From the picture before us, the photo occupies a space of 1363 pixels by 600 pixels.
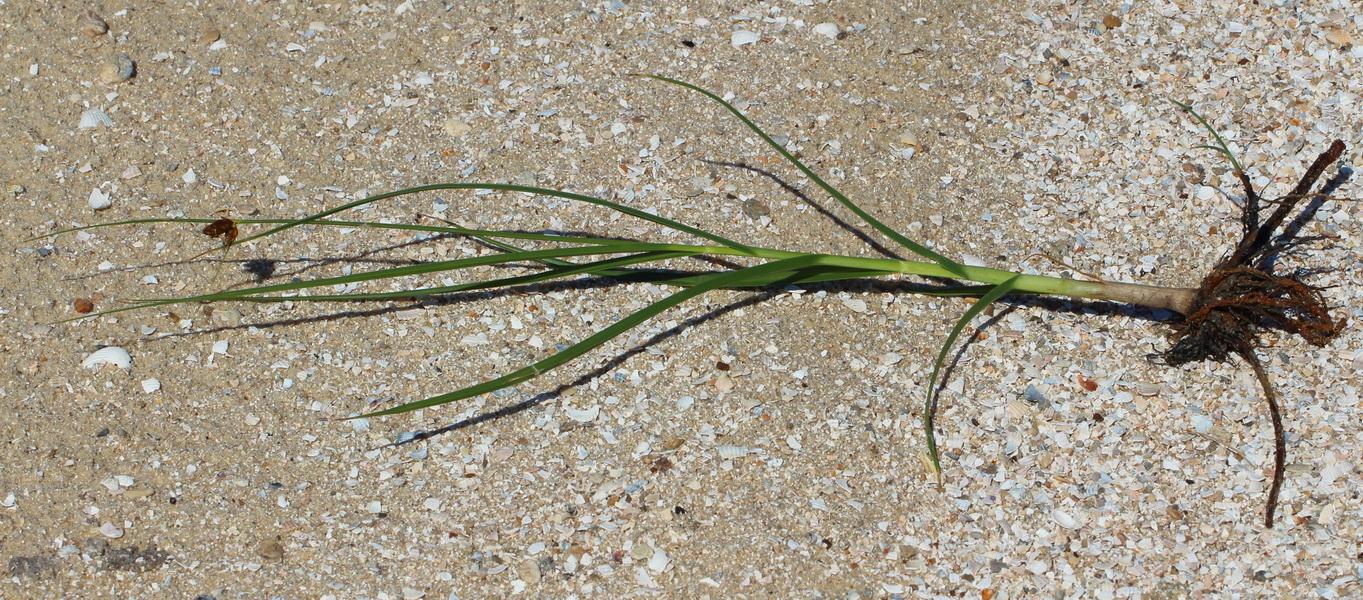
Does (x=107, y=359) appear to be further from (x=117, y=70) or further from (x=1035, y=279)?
(x=1035, y=279)

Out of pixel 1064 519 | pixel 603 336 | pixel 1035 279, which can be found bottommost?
pixel 603 336

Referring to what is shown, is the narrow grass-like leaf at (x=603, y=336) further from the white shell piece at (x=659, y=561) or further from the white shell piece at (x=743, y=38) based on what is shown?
the white shell piece at (x=743, y=38)

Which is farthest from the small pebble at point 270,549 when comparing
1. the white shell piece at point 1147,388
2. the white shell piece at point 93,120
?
the white shell piece at point 1147,388

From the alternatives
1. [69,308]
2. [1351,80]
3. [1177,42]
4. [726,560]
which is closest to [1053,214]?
[1177,42]

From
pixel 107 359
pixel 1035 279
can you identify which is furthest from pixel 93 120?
pixel 1035 279

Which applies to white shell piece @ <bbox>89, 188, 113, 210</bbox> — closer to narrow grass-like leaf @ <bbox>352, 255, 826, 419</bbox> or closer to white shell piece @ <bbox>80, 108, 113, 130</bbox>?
white shell piece @ <bbox>80, 108, 113, 130</bbox>

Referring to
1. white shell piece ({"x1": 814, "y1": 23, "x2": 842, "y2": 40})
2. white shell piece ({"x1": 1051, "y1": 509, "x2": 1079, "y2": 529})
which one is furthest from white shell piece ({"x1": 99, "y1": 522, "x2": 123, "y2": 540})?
white shell piece ({"x1": 814, "y1": 23, "x2": 842, "y2": 40})
